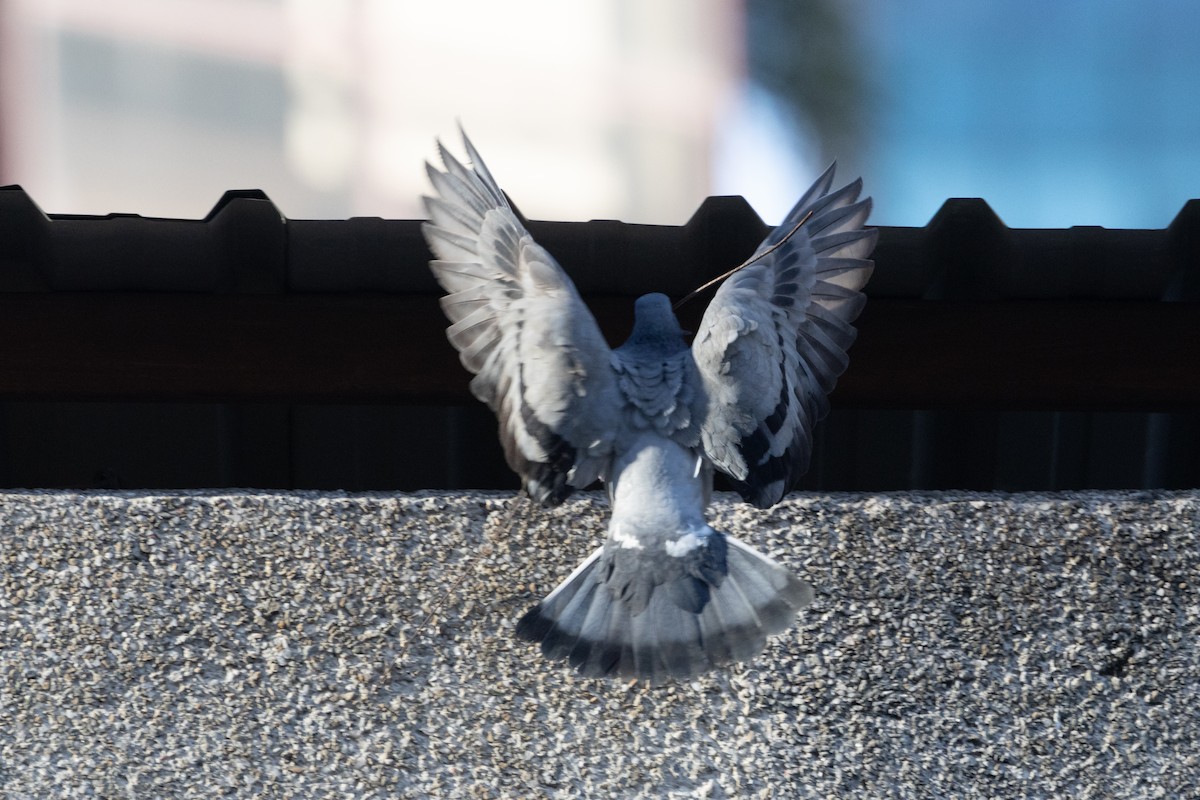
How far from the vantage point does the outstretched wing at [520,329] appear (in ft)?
3.50

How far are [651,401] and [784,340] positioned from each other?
0.66 feet

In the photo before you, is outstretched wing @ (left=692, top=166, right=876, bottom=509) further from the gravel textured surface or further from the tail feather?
the gravel textured surface

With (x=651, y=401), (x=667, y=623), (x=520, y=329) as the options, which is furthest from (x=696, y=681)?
(x=520, y=329)

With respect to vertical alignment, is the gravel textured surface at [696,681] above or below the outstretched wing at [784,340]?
below

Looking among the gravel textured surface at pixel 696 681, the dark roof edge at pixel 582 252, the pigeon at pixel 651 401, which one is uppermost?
the dark roof edge at pixel 582 252

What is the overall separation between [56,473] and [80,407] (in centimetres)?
14

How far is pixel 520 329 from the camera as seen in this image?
1089 millimetres

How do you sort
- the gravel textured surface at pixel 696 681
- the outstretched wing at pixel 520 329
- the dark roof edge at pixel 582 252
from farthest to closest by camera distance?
the gravel textured surface at pixel 696 681, the dark roof edge at pixel 582 252, the outstretched wing at pixel 520 329

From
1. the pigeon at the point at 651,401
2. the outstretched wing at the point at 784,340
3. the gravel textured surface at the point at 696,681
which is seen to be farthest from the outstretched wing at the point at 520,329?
the gravel textured surface at the point at 696,681

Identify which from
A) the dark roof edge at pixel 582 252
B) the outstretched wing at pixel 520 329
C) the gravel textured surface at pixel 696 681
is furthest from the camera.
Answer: the gravel textured surface at pixel 696 681

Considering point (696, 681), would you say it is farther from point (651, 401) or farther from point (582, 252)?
point (582, 252)

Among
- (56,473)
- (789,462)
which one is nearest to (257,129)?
(56,473)

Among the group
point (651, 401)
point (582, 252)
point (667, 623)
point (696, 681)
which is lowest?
point (696, 681)

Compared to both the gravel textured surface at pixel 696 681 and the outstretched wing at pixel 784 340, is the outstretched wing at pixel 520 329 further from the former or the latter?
→ the gravel textured surface at pixel 696 681
